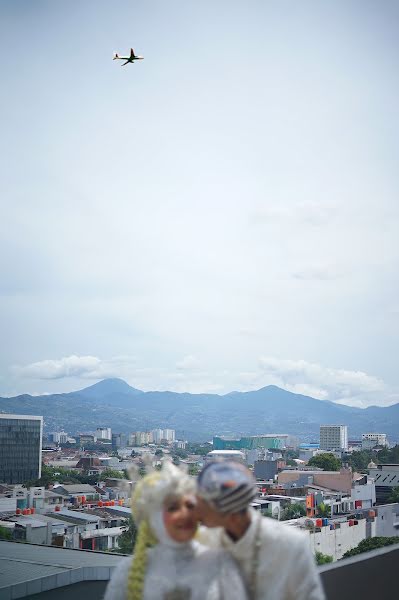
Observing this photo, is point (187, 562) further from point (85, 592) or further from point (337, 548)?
point (337, 548)

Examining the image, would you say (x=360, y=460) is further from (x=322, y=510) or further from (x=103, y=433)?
(x=103, y=433)

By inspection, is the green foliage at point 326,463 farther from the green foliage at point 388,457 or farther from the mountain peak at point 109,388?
the mountain peak at point 109,388

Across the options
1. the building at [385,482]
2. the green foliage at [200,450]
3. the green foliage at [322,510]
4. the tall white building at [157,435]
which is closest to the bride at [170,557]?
the green foliage at [322,510]

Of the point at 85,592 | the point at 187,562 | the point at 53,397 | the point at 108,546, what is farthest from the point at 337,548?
the point at 53,397

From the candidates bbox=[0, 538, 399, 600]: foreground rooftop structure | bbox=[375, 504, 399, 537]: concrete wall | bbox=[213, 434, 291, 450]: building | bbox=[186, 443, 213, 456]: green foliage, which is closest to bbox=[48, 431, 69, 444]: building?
bbox=[213, 434, 291, 450]: building

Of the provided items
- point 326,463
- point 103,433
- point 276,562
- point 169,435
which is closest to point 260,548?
point 276,562

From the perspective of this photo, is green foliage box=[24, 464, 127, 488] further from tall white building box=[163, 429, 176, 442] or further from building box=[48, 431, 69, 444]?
tall white building box=[163, 429, 176, 442]
